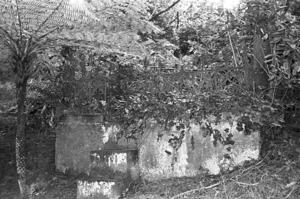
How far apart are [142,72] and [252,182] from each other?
199cm

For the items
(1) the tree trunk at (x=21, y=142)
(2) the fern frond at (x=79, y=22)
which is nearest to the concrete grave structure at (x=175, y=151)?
(1) the tree trunk at (x=21, y=142)

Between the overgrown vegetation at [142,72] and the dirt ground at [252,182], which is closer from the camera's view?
the dirt ground at [252,182]

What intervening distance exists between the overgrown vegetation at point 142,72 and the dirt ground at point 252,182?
2 centimetres

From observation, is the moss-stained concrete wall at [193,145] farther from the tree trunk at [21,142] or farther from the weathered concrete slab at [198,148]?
the tree trunk at [21,142]

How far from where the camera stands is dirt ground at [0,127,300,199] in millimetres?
3666

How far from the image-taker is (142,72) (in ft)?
15.2

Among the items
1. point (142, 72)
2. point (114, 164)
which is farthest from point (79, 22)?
point (114, 164)

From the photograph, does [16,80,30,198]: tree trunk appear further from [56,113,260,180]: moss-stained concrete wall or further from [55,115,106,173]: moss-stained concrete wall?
[56,113,260,180]: moss-stained concrete wall

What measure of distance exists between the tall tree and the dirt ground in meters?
1.71

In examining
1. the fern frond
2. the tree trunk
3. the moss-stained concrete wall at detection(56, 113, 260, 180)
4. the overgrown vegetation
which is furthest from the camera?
the tree trunk

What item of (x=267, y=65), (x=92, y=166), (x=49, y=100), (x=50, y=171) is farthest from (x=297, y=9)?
(x=50, y=171)

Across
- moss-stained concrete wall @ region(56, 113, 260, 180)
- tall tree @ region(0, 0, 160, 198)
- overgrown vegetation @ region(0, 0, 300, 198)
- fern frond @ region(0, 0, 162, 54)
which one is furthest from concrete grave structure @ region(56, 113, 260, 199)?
fern frond @ region(0, 0, 162, 54)

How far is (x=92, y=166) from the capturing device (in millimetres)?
4434

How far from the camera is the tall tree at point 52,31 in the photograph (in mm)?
3789
